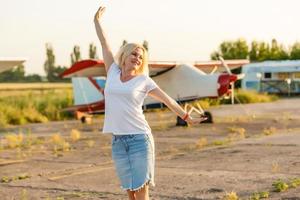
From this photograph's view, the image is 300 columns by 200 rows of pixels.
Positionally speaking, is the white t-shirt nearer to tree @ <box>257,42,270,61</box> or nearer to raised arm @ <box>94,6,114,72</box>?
raised arm @ <box>94,6,114,72</box>

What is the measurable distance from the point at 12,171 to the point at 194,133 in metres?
7.49

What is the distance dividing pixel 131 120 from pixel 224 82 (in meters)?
15.5

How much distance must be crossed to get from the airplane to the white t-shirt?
13.2 meters

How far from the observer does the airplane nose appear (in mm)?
20156

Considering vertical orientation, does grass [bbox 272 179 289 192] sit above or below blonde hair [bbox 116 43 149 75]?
below

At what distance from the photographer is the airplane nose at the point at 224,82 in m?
20.2

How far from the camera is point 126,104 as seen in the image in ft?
15.9

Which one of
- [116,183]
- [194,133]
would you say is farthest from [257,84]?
[116,183]

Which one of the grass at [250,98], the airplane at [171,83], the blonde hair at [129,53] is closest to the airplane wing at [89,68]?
the airplane at [171,83]

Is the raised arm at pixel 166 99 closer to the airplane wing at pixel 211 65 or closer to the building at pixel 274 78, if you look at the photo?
the airplane wing at pixel 211 65

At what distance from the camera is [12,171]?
10070 mm

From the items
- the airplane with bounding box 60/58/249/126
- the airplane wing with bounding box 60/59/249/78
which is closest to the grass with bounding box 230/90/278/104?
the airplane with bounding box 60/58/249/126

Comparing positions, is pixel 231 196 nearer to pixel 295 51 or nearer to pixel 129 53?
pixel 129 53

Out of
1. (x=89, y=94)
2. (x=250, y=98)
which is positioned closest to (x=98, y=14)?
(x=89, y=94)
